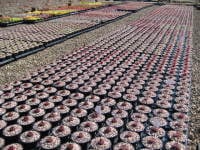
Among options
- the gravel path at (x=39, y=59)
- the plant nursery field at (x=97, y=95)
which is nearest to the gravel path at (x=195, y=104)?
the plant nursery field at (x=97, y=95)

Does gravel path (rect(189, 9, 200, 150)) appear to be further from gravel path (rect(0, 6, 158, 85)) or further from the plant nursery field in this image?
gravel path (rect(0, 6, 158, 85))

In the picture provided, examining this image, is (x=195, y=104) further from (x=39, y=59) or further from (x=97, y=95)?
(x=39, y=59)

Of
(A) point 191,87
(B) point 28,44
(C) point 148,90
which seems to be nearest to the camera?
(C) point 148,90

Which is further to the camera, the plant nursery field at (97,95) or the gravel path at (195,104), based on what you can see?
the gravel path at (195,104)

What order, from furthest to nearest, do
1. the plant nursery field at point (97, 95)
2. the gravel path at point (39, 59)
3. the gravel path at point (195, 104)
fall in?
the gravel path at point (39, 59)
the gravel path at point (195, 104)
the plant nursery field at point (97, 95)

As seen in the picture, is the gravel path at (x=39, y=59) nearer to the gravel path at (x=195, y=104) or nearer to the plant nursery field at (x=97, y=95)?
the plant nursery field at (x=97, y=95)

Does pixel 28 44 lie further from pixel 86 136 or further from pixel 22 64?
pixel 86 136

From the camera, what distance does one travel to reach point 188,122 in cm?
1210

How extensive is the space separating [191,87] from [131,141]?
7550 millimetres

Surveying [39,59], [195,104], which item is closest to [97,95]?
[195,104]

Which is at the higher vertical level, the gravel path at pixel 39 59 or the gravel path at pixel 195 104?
the gravel path at pixel 39 59

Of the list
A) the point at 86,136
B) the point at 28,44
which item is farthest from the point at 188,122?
the point at 28,44

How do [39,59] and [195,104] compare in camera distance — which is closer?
[195,104]

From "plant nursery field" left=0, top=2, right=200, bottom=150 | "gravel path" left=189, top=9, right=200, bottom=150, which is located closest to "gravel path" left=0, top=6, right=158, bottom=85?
"plant nursery field" left=0, top=2, right=200, bottom=150
